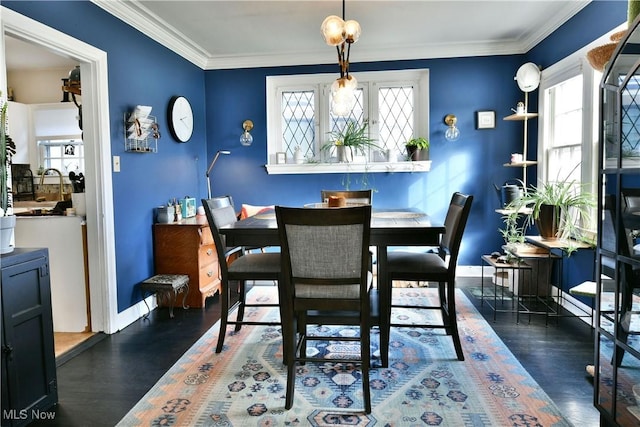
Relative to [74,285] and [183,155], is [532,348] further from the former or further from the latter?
[183,155]

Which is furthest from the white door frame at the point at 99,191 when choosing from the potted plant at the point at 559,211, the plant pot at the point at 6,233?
the potted plant at the point at 559,211

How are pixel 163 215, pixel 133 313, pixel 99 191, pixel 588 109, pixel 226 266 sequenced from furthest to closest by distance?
pixel 163 215, pixel 133 313, pixel 588 109, pixel 99 191, pixel 226 266

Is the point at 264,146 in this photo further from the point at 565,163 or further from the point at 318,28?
the point at 565,163

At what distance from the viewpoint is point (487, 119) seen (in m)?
4.54

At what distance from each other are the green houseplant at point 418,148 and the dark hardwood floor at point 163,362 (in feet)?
5.79

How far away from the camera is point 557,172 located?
12.9 ft

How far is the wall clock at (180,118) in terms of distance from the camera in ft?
13.2

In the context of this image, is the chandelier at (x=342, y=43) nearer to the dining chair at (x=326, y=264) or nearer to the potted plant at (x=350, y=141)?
the dining chair at (x=326, y=264)

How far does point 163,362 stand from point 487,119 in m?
3.89

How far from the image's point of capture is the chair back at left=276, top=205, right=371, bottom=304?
1.85 metres

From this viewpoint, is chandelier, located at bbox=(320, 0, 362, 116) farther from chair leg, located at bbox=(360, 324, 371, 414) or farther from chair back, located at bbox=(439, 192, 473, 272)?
chair leg, located at bbox=(360, 324, 371, 414)

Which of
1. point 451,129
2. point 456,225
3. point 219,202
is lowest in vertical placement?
point 456,225

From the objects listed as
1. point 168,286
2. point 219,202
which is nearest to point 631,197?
point 219,202

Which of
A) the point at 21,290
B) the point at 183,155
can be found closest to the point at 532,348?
the point at 21,290
